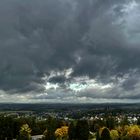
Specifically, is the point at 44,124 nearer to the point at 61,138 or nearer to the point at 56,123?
the point at 56,123

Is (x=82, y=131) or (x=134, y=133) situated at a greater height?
(x=82, y=131)

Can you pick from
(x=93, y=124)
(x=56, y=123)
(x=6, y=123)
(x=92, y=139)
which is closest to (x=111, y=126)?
(x=93, y=124)

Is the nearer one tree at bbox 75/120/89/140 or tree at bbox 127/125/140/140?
tree at bbox 75/120/89/140

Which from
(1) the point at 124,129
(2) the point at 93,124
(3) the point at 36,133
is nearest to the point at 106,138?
(1) the point at 124,129

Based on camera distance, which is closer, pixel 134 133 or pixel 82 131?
pixel 82 131

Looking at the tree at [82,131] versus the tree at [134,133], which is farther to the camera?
the tree at [134,133]

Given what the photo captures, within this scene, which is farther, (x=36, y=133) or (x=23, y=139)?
(x=36, y=133)

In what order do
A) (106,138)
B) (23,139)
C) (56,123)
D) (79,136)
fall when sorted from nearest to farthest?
1. (23,139)
2. (106,138)
3. (79,136)
4. (56,123)

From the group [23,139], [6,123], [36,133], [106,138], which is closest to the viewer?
[23,139]

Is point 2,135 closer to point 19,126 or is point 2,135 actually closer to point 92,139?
point 19,126
